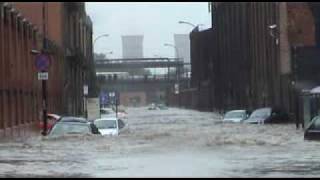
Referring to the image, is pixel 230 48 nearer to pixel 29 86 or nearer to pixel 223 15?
pixel 223 15

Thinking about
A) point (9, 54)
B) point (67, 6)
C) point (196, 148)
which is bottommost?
point (196, 148)

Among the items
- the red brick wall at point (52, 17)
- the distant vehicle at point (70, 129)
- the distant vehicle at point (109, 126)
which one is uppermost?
the red brick wall at point (52, 17)

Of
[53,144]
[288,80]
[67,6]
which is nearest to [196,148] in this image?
[53,144]

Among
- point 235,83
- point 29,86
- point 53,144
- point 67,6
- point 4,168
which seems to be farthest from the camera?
point 235,83

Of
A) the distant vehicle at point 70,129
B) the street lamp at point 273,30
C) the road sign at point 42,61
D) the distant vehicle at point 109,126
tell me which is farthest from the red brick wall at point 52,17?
the distant vehicle at point 70,129

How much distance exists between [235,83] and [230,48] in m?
5.08

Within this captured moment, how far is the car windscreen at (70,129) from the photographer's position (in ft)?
96.1

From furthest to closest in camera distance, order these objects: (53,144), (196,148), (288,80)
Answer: (288,80) → (53,144) → (196,148)

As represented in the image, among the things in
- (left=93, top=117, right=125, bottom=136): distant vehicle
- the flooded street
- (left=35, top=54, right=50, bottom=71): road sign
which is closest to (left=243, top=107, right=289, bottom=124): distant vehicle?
(left=93, top=117, right=125, bottom=136): distant vehicle

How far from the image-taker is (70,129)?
2953 cm

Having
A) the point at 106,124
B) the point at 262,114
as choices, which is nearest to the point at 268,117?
the point at 262,114

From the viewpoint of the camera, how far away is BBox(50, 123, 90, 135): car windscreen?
29.3m

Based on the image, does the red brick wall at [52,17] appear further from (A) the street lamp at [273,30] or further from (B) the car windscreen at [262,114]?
(B) the car windscreen at [262,114]

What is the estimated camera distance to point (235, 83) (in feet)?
287
